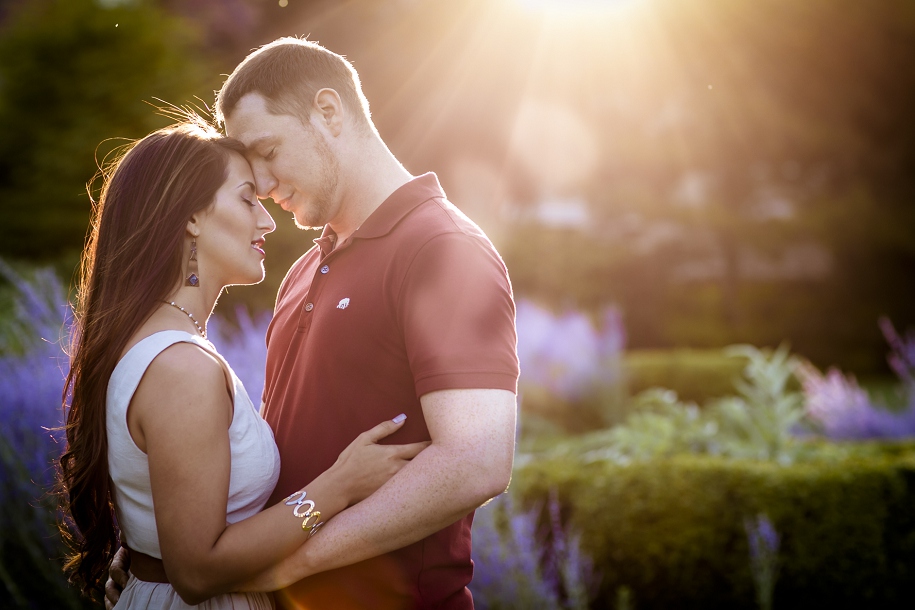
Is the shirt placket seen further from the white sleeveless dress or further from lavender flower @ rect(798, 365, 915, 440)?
lavender flower @ rect(798, 365, 915, 440)

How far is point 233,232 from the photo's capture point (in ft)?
6.72

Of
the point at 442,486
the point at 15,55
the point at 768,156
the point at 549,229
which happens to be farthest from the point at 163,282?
the point at 768,156

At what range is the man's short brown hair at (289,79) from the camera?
7.09 ft

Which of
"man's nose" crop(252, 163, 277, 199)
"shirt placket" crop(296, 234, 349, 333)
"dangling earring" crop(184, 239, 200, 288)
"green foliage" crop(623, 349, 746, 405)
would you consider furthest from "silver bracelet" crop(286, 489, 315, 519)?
"green foliage" crop(623, 349, 746, 405)

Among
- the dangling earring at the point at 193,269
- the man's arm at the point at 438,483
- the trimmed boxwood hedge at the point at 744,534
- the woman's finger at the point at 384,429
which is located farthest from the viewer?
the trimmed boxwood hedge at the point at 744,534

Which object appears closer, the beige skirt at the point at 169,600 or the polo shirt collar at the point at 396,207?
the beige skirt at the point at 169,600

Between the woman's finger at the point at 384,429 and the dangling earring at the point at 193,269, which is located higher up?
the dangling earring at the point at 193,269

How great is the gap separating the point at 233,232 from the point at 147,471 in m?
0.67

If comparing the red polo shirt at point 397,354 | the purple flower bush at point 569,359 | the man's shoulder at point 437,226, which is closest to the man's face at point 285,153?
the red polo shirt at point 397,354

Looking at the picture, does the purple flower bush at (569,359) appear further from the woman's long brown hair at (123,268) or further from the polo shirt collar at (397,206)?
the woman's long brown hair at (123,268)

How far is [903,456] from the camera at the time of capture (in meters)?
4.35

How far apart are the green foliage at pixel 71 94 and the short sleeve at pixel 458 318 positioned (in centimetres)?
856

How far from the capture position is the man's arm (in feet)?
5.54

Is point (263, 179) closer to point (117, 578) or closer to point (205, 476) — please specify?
point (205, 476)
